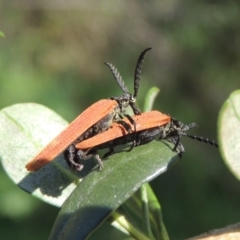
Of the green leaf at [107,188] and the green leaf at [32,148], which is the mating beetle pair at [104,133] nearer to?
the green leaf at [32,148]

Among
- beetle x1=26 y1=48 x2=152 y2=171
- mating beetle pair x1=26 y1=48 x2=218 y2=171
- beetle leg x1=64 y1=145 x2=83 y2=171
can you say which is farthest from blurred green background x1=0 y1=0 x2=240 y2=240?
beetle leg x1=64 y1=145 x2=83 y2=171

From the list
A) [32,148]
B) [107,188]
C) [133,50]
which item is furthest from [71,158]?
[133,50]

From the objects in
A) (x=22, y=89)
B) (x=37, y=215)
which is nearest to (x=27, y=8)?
(x=22, y=89)

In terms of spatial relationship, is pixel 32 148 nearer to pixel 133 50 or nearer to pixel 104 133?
pixel 104 133

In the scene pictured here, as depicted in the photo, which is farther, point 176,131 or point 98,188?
point 176,131

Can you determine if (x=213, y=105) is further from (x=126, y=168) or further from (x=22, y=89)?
(x=126, y=168)

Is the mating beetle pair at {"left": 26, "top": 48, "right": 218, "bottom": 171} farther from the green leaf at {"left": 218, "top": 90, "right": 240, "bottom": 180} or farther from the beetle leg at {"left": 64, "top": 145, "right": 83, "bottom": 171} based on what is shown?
the green leaf at {"left": 218, "top": 90, "right": 240, "bottom": 180}
